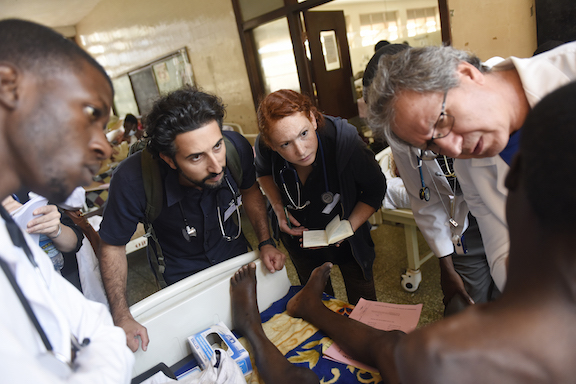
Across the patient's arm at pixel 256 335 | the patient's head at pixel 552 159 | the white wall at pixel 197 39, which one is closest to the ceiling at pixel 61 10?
the white wall at pixel 197 39

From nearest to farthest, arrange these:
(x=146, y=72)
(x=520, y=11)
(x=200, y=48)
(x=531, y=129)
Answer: (x=531, y=129)
(x=520, y=11)
(x=200, y=48)
(x=146, y=72)

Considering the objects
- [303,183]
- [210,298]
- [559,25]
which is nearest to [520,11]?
[559,25]

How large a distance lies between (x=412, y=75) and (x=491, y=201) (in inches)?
22.7

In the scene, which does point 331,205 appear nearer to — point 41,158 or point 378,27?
point 41,158

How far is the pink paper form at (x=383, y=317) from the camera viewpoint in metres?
1.36

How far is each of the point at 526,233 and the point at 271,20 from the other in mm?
4830

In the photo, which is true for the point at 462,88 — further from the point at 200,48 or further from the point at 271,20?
the point at 200,48

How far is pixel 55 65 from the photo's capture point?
563 mm

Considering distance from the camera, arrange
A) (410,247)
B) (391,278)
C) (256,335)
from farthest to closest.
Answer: (391,278)
(410,247)
(256,335)

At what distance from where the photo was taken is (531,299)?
23.6 inches

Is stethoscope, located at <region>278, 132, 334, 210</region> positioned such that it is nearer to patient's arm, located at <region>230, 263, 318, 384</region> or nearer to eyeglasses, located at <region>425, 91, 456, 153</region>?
patient's arm, located at <region>230, 263, 318, 384</region>

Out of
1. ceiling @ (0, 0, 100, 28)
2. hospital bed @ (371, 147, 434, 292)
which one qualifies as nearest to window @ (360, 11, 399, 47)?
hospital bed @ (371, 147, 434, 292)

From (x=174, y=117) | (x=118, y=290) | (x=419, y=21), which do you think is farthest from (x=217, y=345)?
(x=419, y=21)

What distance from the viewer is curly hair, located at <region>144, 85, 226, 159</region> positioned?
60.6 inches
